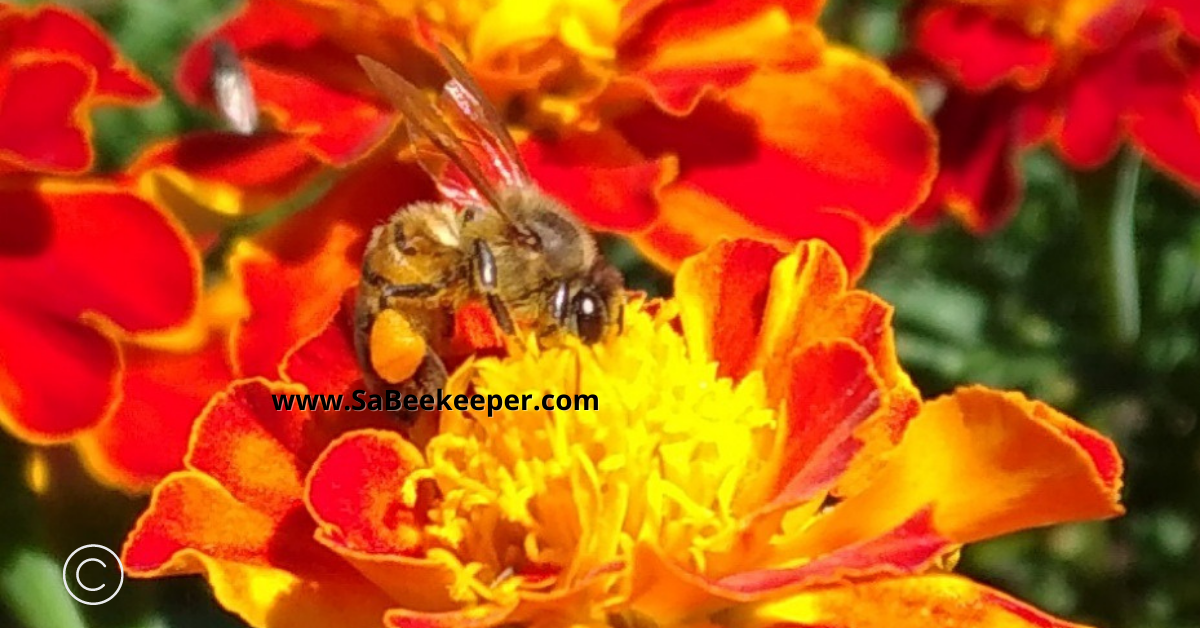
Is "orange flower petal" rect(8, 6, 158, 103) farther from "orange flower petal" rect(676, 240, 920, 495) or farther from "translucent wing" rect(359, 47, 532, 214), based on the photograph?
"orange flower petal" rect(676, 240, 920, 495)

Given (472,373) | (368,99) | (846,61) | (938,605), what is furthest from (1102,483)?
(368,99)

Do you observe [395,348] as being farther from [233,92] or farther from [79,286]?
[233,92]

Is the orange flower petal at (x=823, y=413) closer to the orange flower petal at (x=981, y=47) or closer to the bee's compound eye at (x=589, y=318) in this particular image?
the bee's compound eye at (x=589, y=318)

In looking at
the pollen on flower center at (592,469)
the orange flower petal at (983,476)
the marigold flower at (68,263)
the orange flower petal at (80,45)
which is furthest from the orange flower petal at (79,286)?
the orange flower petal at (983,476)

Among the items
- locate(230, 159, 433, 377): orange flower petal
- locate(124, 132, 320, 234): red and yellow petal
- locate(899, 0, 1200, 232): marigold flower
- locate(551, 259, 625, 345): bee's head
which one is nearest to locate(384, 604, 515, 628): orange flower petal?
locate(551, 259, 625, 345): bee's head

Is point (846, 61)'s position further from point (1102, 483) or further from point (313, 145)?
point (1102, 483)
